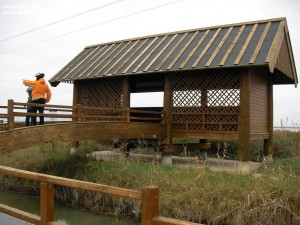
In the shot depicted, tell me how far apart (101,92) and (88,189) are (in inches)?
384

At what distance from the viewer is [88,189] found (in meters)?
3.19

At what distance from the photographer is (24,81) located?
352 inches

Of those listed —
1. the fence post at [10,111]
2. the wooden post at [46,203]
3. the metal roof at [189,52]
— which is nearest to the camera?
the wooden post at [46,203]

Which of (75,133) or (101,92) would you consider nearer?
(75,133)

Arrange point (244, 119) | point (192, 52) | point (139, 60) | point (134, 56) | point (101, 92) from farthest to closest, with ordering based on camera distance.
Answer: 1. point (101, 92)
2. point (134, 56)
3. point (139, 60)
4. point (192, 52)
5. point (244, 119)

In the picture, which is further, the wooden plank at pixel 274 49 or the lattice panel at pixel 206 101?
the lattice panel at pixel 206 101

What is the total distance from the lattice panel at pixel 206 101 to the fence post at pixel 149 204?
25.0 feet

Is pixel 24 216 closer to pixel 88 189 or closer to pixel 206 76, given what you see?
pixel 88 189

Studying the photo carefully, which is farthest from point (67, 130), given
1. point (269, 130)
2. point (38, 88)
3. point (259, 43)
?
point (269, 130)

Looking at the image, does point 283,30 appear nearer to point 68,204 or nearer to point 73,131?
point 73,131

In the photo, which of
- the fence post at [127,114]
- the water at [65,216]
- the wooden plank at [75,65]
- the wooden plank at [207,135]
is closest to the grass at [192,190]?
the water at [65,216]

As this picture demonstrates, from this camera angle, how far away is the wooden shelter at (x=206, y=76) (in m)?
9.70

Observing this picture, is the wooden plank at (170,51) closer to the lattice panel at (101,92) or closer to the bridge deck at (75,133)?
the bridge deck at (75,133)

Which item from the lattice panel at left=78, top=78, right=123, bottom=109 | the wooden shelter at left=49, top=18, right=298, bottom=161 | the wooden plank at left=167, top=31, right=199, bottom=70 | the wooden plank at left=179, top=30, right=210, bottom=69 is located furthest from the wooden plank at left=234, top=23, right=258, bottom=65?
the lattice panel at left=78, top=78, right=123, bottom=109
